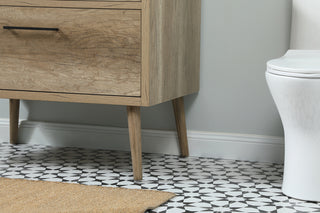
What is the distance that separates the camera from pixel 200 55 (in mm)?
2256

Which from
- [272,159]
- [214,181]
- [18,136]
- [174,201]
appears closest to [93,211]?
[174,201]

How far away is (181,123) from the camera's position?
7.26 ft

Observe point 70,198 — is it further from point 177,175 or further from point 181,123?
A: point 181,123

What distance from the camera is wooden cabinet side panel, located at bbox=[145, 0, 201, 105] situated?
1.81 m

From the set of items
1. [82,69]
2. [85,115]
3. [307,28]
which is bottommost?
[85,115]

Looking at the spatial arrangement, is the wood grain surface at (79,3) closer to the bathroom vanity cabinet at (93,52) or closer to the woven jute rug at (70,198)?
the bathroom vanity cabinet at (93,52)

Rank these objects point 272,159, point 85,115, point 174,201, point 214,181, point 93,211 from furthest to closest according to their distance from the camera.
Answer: point 85,115
point 272,159
point 214,181
point 174,201
point 93,211

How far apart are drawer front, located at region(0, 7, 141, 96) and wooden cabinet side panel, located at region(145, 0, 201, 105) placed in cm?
6

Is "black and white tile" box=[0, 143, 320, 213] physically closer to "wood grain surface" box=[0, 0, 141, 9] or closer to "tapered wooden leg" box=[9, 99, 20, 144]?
"tapered wooden leg" box=[9, 99, 20, 144]

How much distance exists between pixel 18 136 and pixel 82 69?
31.7 inches

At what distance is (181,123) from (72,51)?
1.92 ft

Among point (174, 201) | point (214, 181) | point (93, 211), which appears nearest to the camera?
point (93, 211)

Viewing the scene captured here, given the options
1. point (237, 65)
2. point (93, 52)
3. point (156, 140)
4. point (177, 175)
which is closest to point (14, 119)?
point (156, 140)

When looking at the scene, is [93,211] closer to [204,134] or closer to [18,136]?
[204,134]
